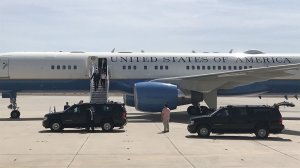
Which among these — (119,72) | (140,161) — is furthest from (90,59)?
(140,161)

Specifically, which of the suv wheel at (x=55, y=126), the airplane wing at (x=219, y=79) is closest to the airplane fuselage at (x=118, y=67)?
the airplane wing at (x=219, y=79)

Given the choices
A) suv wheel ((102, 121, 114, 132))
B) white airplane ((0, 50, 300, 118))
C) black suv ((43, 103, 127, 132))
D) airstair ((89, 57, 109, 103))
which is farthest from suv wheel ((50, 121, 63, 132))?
white airplane ((0, 50, 300, 118))

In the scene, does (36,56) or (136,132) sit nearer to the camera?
(136,132)

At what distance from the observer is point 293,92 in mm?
35094

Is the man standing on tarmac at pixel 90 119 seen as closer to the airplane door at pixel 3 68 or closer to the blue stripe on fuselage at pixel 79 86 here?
the blue stripe on fuselage at pixel 79 86

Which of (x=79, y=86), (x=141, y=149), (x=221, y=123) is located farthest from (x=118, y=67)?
(x=141, y=149)

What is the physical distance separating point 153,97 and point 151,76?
4667mm

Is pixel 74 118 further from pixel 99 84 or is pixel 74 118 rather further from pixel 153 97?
pixel 99 84

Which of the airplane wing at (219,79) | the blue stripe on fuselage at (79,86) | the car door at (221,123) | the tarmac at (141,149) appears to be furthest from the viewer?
the blue stripe on fuselage at (79,86)

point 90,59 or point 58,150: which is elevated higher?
point 90,59

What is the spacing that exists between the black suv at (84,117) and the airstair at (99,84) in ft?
20.1

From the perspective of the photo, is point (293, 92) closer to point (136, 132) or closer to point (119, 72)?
point (119, 72)

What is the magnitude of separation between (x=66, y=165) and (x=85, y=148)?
3.45m

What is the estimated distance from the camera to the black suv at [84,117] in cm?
2233
